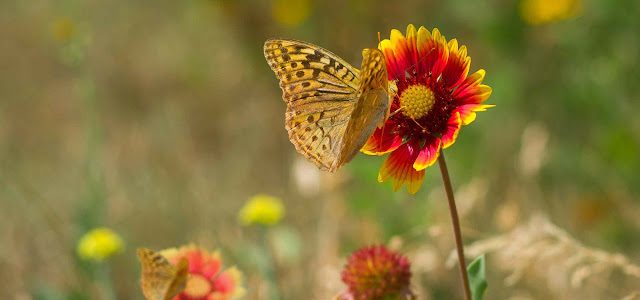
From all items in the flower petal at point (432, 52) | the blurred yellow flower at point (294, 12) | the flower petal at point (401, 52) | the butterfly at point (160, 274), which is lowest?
the butterfly at point (160, 274)

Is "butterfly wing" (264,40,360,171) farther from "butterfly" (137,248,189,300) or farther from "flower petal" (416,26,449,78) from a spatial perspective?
"butterfly" (137,248,189,300)

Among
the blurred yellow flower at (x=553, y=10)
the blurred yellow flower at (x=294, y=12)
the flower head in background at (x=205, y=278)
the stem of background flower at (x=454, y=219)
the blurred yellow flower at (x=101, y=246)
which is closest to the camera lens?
the stem of background flower at (x=454, y=219)

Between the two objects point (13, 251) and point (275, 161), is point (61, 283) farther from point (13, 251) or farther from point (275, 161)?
point (275, 161)

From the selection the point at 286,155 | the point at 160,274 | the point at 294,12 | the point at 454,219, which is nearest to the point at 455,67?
the point at 454,219

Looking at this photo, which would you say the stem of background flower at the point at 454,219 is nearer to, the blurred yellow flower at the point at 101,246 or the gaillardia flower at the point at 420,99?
the gaillardia flower at the point at 420,99

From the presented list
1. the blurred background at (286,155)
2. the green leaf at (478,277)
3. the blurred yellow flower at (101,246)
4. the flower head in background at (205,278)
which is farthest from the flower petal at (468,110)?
the blurred yellow flower at (101,246)

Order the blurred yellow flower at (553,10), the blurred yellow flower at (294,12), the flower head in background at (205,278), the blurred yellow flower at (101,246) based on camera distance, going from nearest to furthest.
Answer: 1. the flower head in background at (205,278)
2. the blurred yellow flower at (101,246)
3. the blurred yellow flower at (553,10)
4. the blurred yellow flower at (294,12)
